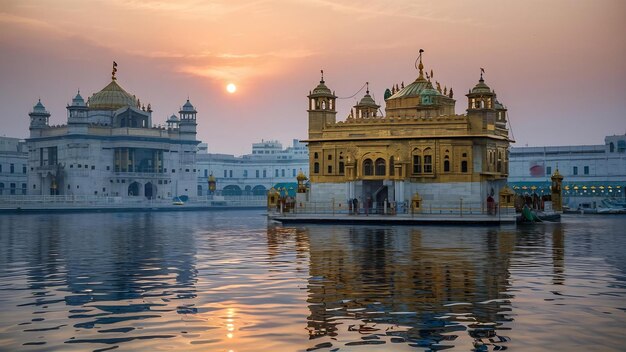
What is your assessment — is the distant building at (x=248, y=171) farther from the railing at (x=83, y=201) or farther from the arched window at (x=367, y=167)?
the arched window at (x=367, y=167)

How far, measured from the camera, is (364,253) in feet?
100

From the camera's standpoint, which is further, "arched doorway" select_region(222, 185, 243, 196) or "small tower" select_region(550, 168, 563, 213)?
"arched doorway" select_region(222, 185, 243, 196)

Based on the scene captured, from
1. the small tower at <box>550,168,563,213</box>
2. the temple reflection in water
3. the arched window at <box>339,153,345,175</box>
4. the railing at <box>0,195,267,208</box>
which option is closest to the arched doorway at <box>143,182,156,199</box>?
the railing at <box>0,195,267,208</box>

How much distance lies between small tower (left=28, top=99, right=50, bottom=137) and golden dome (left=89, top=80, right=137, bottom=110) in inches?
267

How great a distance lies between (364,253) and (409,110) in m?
40.1

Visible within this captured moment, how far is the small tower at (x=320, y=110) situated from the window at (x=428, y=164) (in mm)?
9110

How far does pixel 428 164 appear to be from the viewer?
60.8 metres

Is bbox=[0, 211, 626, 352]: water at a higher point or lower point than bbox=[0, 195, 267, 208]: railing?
lower

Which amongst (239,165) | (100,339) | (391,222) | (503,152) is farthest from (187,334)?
(239,165)

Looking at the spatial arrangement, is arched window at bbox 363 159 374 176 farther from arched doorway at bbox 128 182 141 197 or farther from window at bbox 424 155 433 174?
arched doorway at bbox 128 182 141 197

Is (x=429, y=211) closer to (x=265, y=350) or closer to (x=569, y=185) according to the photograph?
(x=265, y=350)

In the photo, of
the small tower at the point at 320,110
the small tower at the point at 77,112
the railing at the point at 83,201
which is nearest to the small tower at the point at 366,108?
the small tower at the point at 320,110

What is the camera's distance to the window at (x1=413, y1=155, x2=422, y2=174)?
6109 cm

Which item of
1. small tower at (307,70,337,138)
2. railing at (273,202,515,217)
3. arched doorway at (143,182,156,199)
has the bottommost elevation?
railing at (273,202,515,217)
